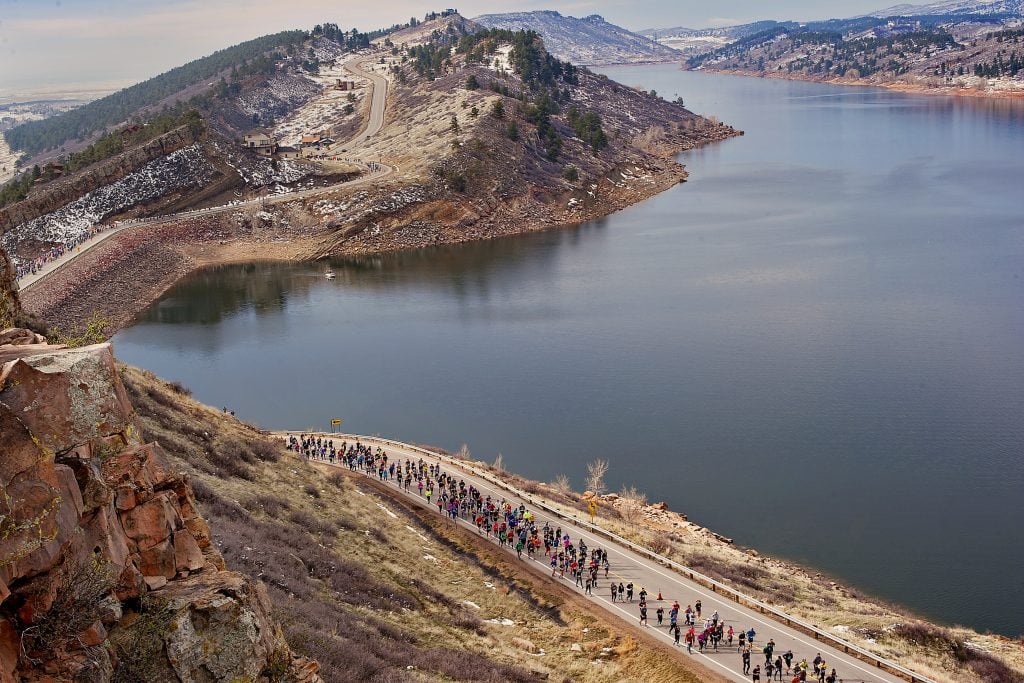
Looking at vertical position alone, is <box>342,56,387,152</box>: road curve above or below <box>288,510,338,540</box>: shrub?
above

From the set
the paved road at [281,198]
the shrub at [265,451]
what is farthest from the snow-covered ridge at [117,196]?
the shrub at [265,451]

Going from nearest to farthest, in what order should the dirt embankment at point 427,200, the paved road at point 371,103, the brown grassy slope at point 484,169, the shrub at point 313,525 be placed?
the shrub at point 313,525, the dirt embankment at point 427,200, the brown grassy slope at point 484,169, the paved road at point 371,103

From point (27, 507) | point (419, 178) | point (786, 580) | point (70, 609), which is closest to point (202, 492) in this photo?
point (70, 609)

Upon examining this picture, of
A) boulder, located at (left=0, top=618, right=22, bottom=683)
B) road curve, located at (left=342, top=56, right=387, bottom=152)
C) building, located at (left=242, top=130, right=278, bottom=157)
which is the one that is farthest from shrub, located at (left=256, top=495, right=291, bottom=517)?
road curve, located at (left=342, top=56, right=387, bottom=152)

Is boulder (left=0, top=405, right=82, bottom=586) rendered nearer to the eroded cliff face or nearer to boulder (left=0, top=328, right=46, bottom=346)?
the eroded cliff face

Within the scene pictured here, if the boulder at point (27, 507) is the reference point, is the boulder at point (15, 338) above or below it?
above

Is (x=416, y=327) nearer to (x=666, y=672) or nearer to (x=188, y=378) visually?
(x=188, y=378)

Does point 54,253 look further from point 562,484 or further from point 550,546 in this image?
point 550,546

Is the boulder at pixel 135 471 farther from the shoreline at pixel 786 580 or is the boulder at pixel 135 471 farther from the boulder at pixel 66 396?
the shoreline at pixel 786 580

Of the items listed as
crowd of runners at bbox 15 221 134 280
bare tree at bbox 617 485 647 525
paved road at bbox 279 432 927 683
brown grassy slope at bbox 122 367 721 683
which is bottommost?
bare tree at bbox 617 485 647 525
